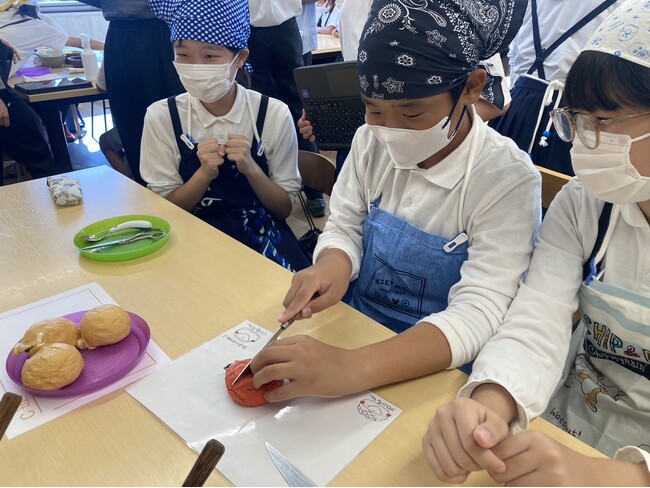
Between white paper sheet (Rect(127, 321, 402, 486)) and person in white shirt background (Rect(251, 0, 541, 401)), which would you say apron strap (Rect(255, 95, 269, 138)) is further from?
white paper sheet (Rect(127, 321, 402, 486))

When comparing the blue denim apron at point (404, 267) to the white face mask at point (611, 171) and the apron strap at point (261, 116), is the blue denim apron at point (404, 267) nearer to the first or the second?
the white face mask at point (611, 171)

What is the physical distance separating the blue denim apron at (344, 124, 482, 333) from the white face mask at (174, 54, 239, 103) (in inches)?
28.5

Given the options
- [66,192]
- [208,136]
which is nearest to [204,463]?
[66,192]

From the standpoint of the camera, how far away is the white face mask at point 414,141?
36.3 inches

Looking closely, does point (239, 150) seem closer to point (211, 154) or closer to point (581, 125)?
point (211, 154)

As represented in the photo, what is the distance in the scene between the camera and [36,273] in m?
1.04

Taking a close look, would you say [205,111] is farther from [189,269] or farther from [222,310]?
[222,310]

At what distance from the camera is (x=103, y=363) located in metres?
0.79

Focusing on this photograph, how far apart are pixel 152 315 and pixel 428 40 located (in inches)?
27.4

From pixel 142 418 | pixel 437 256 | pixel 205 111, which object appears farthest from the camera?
pixel 205 111

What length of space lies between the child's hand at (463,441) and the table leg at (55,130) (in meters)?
3.00

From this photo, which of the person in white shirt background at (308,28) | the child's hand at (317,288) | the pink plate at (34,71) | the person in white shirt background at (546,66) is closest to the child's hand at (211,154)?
the child's hand at (317,288)

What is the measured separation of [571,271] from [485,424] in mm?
397

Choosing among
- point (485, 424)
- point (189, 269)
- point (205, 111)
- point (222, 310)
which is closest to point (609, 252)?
point (485, 424)
